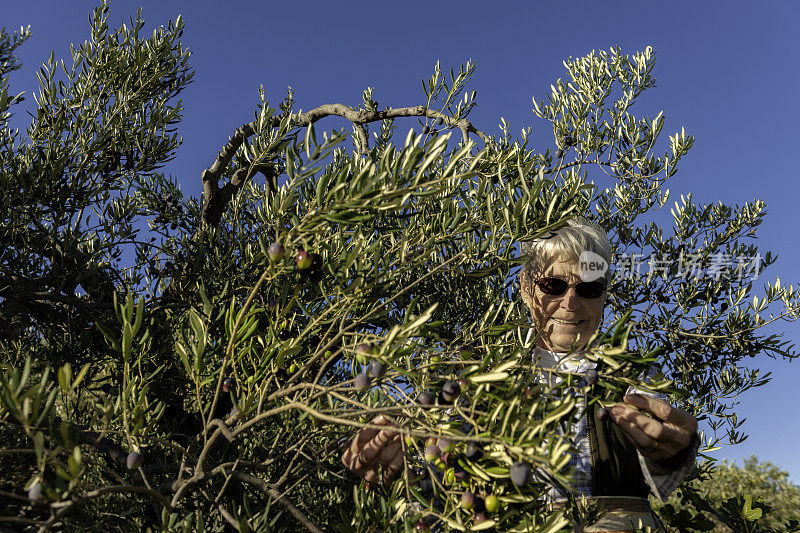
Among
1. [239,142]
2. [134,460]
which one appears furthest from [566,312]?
[239,142]

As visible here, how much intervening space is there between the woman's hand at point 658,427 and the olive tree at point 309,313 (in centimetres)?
21

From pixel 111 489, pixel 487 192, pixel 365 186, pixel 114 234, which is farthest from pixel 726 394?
pixel 114 234

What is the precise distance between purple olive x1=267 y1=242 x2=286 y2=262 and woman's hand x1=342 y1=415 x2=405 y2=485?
97 centimetres

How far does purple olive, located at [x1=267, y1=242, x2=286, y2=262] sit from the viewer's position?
64.5 inches

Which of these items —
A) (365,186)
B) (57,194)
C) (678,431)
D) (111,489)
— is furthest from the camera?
(57,194)

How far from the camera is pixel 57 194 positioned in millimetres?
3678

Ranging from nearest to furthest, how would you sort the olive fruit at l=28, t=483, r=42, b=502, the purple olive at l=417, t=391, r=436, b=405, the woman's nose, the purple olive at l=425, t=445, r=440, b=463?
the olive fruit at l=28, t=483, r=42, b=502 → the purple olive at l=425, t=445, r=440, b=463 → the purple olive at l=417, t=391, r=436, b=405 → the woman's nose

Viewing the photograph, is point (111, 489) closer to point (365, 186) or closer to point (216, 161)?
point (365, 186)

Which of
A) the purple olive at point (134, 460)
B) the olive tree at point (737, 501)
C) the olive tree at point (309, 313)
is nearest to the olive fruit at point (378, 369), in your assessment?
the olive tree at point (309, 313)

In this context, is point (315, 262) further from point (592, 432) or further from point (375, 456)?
point (592, 432)

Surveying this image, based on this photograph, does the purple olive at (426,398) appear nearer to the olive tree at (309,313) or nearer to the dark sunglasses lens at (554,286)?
the olive tree at (309,313)

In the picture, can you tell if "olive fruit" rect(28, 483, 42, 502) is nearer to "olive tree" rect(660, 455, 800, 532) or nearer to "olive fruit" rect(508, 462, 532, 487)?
"olive fruit" rect(508, 462, 532, 487)

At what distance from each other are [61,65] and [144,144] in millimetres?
802

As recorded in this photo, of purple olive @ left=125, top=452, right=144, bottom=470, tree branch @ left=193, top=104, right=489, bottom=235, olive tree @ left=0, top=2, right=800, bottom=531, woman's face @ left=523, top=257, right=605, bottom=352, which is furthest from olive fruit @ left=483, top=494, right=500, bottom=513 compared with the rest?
tree branch @ left=193, top=104, right=489, bottom=235
